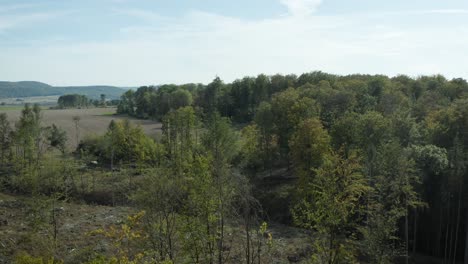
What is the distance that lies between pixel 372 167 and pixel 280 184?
15837 mm

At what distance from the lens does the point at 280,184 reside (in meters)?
44.2

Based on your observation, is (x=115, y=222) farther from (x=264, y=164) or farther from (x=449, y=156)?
(x=449, y=156)

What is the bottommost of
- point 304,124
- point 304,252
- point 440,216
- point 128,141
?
point 304,252

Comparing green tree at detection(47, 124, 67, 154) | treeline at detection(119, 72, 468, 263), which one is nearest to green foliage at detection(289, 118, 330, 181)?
treeline at detection(119, 72, 468, 263)

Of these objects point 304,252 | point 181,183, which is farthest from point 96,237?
point 304,252

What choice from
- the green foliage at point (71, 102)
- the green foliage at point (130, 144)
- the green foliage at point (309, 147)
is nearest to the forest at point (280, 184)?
the green foliage at point (309, 147)

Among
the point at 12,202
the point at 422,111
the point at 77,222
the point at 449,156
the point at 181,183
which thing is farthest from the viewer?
the point at 422,111

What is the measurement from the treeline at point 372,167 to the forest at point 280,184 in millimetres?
116

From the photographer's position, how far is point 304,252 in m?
28.0

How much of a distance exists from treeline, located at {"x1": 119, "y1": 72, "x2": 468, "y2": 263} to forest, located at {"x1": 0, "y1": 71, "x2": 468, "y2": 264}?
0.38 ft

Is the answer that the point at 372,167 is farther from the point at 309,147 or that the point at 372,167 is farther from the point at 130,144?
the point at 130,144

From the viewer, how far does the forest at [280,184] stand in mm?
19000

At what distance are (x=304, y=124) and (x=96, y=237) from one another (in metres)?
19.1

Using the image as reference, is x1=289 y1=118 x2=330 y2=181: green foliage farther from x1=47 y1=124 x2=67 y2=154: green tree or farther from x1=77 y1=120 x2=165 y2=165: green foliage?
x1=47 y1=124 x2=67 y2=154: green tree
